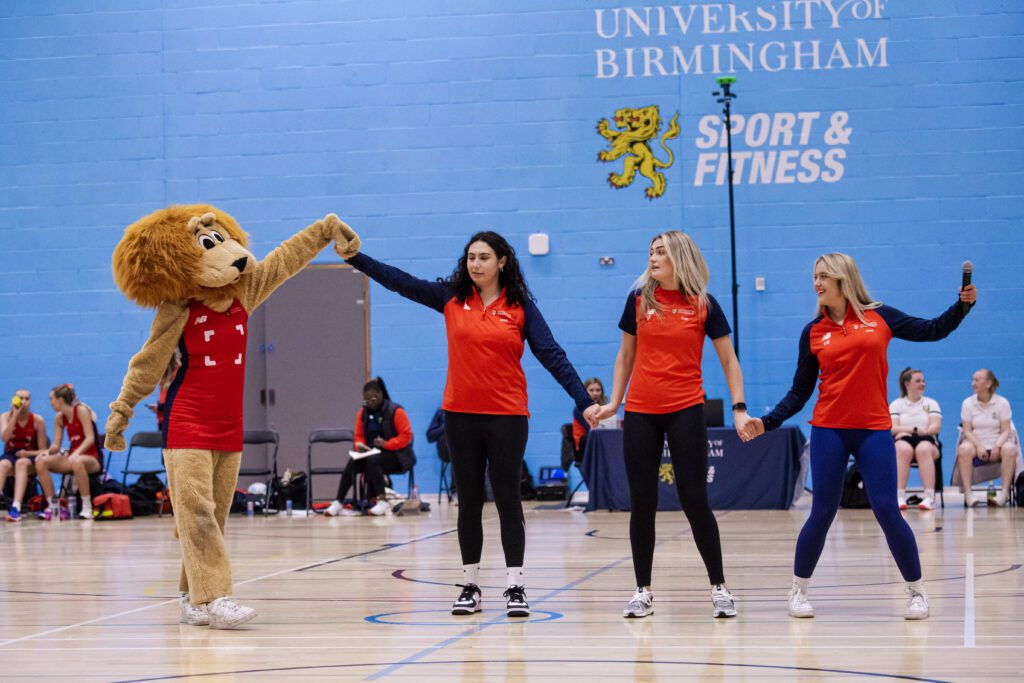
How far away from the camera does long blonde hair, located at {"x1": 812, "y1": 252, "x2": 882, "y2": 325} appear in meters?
4.51

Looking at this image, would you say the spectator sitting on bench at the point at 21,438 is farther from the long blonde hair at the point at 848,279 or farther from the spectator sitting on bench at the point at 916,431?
the long blonde hair at the point at 848,279

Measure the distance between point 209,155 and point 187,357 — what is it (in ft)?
26.1

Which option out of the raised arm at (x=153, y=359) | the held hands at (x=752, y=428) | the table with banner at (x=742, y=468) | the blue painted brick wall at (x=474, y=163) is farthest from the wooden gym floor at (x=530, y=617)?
the blue painted brick wall at (x=474, y=163)

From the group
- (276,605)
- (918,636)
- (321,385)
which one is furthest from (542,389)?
(918,636)

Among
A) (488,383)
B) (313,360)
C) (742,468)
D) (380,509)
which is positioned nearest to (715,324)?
(488,383)

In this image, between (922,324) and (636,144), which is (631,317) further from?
(636,144)

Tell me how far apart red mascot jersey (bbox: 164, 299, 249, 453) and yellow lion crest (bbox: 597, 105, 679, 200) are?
7307mm

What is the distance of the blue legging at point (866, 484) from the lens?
4.37 meters

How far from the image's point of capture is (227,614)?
4.43m

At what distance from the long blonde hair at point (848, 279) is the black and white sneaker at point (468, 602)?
175 centimetres

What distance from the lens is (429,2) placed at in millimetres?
11930

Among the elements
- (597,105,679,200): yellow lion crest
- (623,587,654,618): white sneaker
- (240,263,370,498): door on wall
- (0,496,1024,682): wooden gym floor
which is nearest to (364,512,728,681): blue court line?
(0,496,1024,682): wooden gym floor

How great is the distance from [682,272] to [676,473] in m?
0.74

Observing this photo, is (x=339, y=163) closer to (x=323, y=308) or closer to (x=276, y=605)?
(x=323, y=308)
